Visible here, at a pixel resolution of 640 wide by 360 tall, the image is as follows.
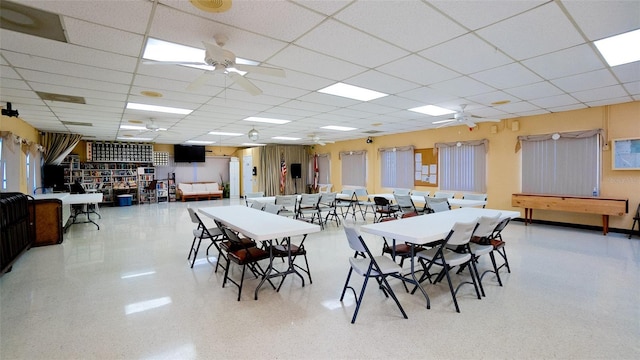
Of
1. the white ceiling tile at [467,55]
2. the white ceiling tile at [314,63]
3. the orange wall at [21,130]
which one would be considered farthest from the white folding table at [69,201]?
the white ceiling tile at [467,55]

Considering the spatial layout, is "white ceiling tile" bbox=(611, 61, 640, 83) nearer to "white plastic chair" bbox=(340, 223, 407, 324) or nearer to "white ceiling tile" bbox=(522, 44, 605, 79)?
"white ceiling tile" bbox=(522, 44, 605, 79)

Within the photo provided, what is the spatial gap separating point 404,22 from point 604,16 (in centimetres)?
164

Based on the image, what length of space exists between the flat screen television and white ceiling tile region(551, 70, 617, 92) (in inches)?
484

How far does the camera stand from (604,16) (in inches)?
93.9

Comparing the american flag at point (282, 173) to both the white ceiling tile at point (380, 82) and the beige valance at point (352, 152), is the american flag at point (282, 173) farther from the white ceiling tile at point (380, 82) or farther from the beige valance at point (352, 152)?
the white ceiling tile at point (380, 82)

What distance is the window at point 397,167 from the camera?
927 cm

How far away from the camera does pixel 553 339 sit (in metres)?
2.22

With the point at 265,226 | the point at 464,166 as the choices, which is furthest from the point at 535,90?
the point at 265,226

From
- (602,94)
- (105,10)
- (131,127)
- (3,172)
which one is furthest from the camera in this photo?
(131,127)

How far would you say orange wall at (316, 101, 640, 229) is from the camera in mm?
5449

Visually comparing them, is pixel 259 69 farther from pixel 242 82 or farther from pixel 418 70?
pixel 418 70

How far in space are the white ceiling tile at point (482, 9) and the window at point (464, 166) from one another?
5767mm

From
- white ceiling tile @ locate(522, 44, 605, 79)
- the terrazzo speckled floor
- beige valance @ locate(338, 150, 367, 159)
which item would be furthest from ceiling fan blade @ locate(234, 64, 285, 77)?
beige valance @ locate(338, 150, 367, 159)

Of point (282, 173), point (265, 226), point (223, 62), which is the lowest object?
point (265, 226)
